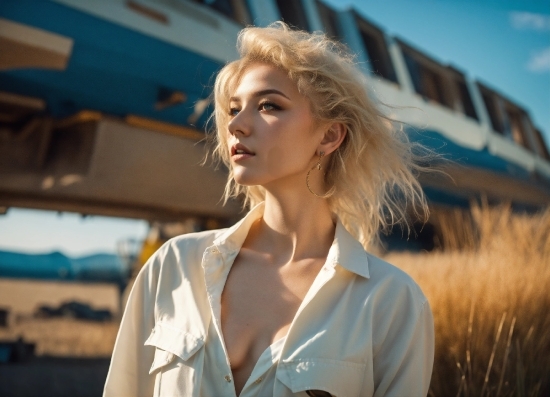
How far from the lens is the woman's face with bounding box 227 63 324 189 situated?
4.71 ft

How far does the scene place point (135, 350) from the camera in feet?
4.61

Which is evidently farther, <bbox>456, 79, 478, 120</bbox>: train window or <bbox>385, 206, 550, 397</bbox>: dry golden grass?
<bbox>456, 79, 478, 120</bbox>: train window

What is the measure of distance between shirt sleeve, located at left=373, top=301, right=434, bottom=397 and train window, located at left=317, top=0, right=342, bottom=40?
4.74 m

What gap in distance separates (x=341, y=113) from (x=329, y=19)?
4756 mm

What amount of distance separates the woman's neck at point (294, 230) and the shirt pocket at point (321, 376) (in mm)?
355

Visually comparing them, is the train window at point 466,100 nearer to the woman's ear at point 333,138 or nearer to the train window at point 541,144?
the train window at point 541,144

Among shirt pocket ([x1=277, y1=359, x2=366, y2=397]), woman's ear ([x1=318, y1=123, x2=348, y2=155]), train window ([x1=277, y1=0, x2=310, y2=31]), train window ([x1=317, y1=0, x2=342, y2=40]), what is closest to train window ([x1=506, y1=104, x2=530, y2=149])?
train window ([x1=317, y1=0, x2=342, y2=40])

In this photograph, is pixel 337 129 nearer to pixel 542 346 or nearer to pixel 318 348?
pixel 318 348

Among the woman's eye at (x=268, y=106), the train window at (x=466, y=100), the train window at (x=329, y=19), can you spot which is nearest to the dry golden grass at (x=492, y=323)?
the woman's eye at (x=268, y=106)

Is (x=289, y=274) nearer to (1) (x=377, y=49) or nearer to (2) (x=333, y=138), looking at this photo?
(2) (x=333, y=138)

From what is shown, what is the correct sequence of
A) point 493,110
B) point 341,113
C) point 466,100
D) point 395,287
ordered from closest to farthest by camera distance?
point 395,287
point 341,113
point 466,100
point 493,110

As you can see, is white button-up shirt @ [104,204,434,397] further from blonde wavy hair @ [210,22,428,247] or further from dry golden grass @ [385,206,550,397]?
dry golden grass @ [385,206,550,397]

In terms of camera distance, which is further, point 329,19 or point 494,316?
point 329,19

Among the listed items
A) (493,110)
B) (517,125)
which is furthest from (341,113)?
(517,125)
